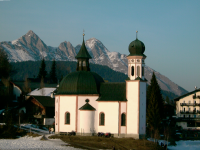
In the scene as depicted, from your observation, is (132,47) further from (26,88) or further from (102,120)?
(26,88)

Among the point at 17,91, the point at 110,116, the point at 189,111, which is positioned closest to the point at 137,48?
the point at 110,116

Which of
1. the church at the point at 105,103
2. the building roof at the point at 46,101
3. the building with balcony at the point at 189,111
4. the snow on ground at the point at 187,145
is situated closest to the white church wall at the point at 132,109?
the church at the point at 105,103

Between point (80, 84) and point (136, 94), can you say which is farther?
point (80, 84)

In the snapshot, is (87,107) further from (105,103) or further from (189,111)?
(189,111)

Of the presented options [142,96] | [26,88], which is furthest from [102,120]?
[26,88]

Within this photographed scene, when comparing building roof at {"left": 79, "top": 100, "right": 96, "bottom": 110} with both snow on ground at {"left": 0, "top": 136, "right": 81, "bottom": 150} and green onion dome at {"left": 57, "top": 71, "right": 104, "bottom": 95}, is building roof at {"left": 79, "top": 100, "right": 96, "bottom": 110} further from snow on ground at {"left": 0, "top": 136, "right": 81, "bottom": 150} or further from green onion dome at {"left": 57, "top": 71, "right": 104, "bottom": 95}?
snow on ground at {"left": 0, "top": 136, "right": 81, "bottom": 150}

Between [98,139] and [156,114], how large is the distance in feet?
60.2

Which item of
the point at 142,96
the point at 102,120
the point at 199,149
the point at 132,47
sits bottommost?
the point at 199,149

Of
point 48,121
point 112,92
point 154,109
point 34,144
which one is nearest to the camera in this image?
point 34,144

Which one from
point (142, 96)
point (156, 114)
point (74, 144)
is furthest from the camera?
point (156, 114)

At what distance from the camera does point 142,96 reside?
59969mm

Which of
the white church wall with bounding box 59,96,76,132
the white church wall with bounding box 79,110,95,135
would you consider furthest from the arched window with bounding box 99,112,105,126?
the white church wall with bounding box 59,96,76,132

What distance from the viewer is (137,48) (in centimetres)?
6138

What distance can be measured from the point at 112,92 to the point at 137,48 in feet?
26.1
